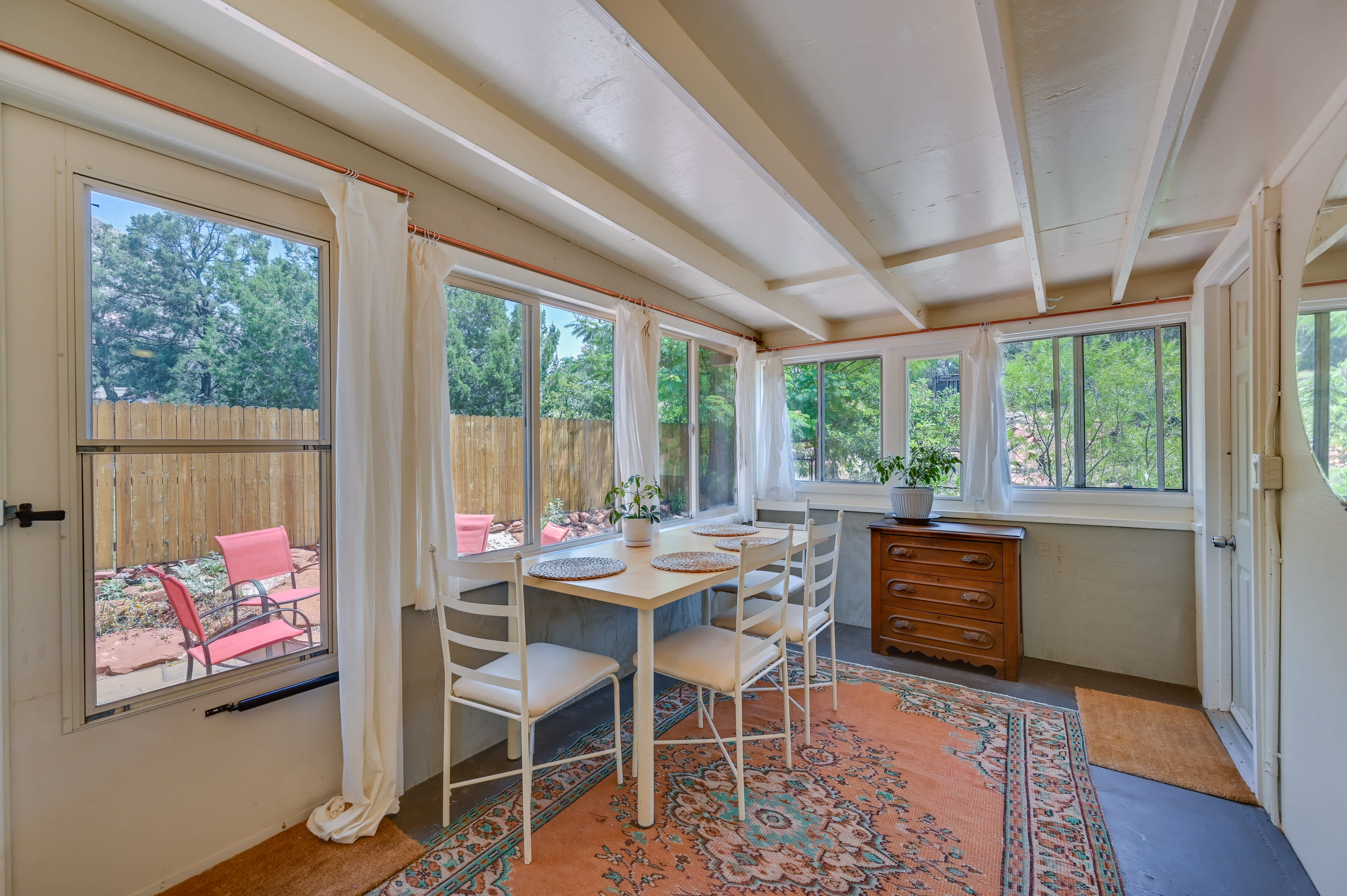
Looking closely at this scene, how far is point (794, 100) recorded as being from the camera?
65.5 inches

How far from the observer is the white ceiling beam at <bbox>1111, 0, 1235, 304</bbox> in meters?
1.15

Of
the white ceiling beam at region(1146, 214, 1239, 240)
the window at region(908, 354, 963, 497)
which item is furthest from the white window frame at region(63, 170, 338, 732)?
the window at region(908, 354, 963, 497)

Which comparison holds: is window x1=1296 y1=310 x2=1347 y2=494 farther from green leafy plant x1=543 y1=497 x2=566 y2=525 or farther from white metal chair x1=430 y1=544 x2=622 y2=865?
green leafy plant x1=543 y1=497 x2=566 y2=525

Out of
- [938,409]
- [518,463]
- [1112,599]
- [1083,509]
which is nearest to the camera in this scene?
[518,463]

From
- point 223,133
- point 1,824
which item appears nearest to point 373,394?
point 223,133

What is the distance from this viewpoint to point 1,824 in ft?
4.21

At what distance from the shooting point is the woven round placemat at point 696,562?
7.16ft

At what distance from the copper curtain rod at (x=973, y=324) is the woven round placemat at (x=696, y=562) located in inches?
94.7

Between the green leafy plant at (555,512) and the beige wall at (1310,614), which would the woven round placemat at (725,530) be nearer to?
the green leafy plant at (555,512)

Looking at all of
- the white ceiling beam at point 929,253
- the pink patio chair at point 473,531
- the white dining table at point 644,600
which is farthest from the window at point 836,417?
the pink patio chair at point 473,531

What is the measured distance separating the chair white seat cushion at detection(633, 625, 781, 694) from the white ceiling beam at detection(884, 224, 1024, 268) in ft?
6.83

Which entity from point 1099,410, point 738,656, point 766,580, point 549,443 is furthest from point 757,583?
point 1099,410

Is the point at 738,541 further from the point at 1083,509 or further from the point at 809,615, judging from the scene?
the point at 1083,509

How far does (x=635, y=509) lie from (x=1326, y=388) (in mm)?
2560
